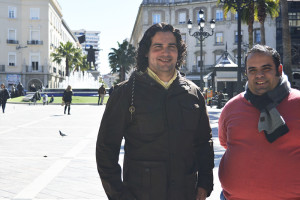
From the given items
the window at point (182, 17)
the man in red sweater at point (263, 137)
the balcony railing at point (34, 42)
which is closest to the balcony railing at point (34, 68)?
the balcony railing at point (34, 42)

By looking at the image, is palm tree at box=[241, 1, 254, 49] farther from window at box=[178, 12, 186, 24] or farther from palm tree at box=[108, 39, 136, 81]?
palm tree at box=[108, 39, 136, 81]

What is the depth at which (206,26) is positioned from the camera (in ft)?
188

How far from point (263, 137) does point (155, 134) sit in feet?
2.31

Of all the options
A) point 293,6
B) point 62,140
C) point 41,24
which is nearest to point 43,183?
point 62,140

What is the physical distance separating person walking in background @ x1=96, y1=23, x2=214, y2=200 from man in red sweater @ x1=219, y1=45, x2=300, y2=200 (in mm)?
238

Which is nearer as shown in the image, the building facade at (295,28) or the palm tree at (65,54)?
the building facade at (295,28)

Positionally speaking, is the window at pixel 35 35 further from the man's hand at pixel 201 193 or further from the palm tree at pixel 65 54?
the man's hand at pixel 201 193

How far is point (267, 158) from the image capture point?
96.3 inches

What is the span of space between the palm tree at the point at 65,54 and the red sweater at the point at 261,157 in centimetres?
5985

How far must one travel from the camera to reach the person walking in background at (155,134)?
2445 millimetres

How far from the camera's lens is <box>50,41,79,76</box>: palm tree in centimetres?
6178

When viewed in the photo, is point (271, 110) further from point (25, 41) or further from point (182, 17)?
point (25, 41)

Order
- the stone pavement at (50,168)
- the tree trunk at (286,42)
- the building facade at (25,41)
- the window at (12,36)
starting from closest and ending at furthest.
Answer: the stone pavement at (50,168) < the tree trunk at (286,42) < the building facade at (25,41) < the window at (12,36)

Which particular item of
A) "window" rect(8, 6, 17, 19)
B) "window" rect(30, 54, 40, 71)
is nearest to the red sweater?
"window" rect(30, 54, 40, 71)
